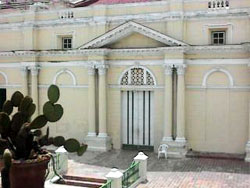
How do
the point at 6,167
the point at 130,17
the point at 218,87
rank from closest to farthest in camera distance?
the point at 6,167
the point at 218,87
the point at 130,17

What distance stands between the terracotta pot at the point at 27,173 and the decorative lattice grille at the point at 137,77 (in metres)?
13.8

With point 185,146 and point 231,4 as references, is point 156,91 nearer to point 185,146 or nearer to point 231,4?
point 185,146

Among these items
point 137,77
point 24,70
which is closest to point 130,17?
point 137,77

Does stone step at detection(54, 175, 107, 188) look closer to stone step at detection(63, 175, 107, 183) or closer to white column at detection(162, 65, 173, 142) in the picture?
stone step at detection(63, 175, 107, 183)

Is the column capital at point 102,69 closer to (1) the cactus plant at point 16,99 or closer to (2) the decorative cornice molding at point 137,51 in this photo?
(2) the decorative cornice molding at point 137,51

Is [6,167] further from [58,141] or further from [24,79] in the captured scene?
[24,79]

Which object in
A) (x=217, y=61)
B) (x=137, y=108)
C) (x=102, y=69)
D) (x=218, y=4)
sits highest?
(x=218, y=4)

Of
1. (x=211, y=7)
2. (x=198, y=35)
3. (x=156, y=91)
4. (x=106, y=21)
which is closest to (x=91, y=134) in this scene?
(x=156, y=91)

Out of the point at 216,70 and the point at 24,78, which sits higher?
the point at 216,70

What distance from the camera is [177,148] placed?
746 inches

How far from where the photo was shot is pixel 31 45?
72.9ft

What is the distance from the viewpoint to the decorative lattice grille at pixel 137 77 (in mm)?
19953

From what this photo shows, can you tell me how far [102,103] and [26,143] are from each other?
14.1m

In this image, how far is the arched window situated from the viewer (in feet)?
65.4
